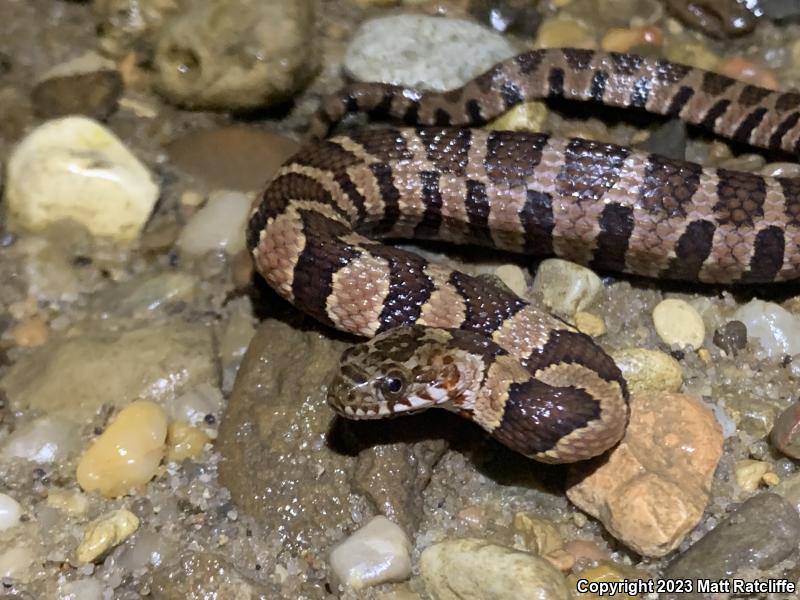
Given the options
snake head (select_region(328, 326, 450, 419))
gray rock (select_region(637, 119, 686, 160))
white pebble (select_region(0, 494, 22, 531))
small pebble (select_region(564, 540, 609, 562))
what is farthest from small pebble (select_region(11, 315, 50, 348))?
gray rock (select_region(637, 119, 686, 160))

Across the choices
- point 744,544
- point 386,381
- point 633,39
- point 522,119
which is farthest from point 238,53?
point 744,544

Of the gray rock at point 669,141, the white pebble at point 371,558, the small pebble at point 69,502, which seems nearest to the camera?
the white pebble at point 371,558

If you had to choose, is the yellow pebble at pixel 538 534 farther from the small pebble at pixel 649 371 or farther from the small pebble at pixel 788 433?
the small pebble at pixel 788 433

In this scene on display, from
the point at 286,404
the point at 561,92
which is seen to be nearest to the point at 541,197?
the point at 561,92

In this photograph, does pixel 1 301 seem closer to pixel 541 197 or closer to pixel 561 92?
pixel 541 197

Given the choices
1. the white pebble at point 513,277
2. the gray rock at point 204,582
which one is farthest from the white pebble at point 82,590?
the white pebble at point 513,277
